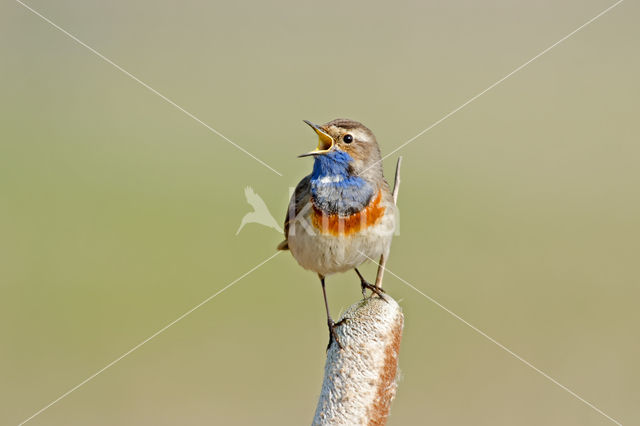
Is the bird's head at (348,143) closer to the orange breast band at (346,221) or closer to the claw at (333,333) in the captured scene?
the orange breast band at (346,221)

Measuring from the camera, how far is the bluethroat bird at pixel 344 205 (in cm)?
428

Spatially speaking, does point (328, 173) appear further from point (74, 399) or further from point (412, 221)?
point (412, 221)

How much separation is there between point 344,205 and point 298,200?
1.46 ft

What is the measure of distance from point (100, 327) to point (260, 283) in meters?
2.44

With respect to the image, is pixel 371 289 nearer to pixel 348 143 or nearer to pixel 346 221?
pixel 346 221

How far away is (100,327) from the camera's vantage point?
36.7 ft

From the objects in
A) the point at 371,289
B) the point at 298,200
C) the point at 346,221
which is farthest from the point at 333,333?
the point at 298,200

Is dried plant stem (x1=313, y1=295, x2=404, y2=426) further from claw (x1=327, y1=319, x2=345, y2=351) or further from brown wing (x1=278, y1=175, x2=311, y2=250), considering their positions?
brown wing (x1=278, y1=175, x2=311, y2=250)

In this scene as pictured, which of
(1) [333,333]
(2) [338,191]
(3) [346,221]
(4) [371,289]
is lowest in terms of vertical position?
(4) [371,289]

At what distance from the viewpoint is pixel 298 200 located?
4.74m

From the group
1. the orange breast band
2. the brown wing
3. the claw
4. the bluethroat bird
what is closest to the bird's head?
the bluethroat bird

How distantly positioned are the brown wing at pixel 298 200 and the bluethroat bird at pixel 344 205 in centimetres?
5

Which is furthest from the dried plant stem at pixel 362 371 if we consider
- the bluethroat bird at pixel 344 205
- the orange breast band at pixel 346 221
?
the orange breast band at pixel 346 221

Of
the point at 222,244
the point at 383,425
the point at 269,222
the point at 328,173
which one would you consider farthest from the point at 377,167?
the point at 222,244
